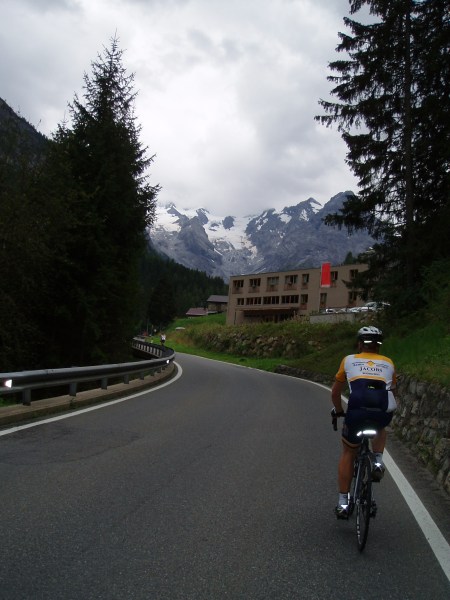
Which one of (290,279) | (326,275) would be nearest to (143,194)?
(326,275)

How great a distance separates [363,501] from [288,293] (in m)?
81.2

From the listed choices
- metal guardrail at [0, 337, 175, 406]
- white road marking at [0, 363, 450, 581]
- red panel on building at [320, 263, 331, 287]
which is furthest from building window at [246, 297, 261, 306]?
white road marking at [0, 363, 450, 581]

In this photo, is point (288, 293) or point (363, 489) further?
point (288, 293)

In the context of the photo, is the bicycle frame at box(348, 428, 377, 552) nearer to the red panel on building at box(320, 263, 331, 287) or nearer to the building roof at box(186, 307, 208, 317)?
the red panel on building at box(320, 263, 331, 287)

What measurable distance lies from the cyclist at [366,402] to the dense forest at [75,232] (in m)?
11.7

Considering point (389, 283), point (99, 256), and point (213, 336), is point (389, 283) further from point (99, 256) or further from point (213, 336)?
point (213, 336)

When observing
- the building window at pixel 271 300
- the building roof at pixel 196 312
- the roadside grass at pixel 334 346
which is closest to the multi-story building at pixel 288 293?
the building window at pixel 271 300

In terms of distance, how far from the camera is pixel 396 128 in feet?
73.6

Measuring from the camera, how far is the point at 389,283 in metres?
21.0

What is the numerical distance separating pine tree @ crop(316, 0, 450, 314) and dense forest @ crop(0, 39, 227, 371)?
909cm

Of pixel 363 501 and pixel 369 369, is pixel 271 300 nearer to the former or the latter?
pixel 369 369

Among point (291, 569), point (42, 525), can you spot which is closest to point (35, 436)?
point (42, 525)

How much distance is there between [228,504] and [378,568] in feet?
5.48

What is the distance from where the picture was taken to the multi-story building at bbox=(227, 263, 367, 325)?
7681 cm
